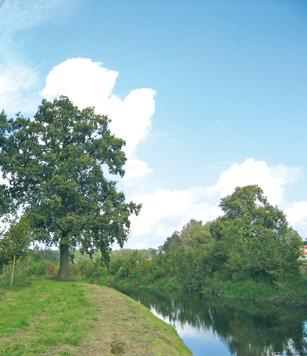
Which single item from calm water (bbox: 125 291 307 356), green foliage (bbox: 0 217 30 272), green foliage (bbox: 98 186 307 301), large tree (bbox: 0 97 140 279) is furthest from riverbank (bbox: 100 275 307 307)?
green foliage (bbox: 0 217 30 272)

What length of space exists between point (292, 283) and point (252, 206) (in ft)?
120

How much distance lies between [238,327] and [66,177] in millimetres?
23649

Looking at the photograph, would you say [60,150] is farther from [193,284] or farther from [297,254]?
[193,284]

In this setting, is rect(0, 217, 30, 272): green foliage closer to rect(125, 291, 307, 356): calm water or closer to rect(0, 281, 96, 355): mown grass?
rect(0, 281, 96, 355): mown grass

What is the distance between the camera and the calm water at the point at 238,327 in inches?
1156

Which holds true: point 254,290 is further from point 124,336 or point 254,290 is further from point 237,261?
point 124,336

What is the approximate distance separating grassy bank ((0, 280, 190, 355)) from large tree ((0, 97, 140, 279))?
1275cm

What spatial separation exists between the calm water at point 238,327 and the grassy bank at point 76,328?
5.76m

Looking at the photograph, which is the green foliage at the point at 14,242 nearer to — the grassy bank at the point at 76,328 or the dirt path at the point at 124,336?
the grassy bank at the point at 76,328

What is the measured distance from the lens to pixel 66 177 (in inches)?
1831

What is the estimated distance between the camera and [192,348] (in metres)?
30.2

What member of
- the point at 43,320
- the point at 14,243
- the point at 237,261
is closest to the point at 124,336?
the point at 43,320

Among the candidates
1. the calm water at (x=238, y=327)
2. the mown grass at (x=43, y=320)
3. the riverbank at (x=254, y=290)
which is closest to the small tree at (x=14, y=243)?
the mown grass at (x=43, y=320)

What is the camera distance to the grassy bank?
18.8 m
